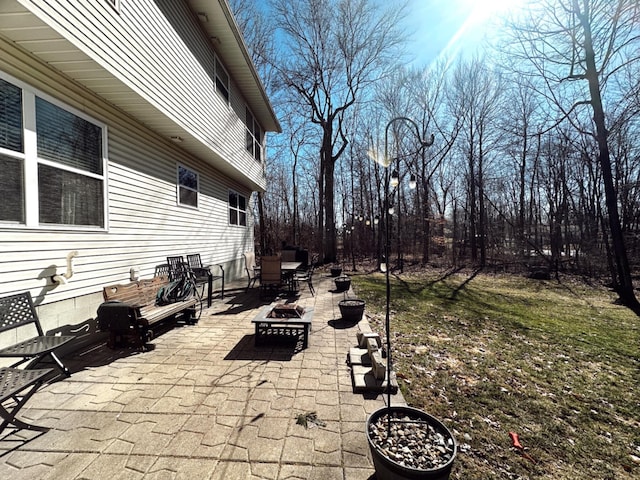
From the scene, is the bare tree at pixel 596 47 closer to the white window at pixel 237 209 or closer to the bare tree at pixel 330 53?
the bare tree at pixel 330 53

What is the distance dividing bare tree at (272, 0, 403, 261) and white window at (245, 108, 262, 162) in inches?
206

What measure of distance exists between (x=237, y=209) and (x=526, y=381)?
9797mm

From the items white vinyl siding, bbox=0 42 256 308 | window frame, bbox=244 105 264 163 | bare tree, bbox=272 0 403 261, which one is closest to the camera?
white vinyl siding, bbox=0 42 256 308

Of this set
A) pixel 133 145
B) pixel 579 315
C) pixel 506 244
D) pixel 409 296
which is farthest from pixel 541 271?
pixel 133 145

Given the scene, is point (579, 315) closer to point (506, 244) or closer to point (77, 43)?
point (77, 43)

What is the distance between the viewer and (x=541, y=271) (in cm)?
1366

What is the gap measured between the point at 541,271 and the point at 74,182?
16.9 m

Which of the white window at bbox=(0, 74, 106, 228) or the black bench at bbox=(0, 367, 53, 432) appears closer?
the black bench at bbox=(0, 367, 53, 432)

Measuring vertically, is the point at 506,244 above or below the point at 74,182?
below

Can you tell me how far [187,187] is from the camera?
23.4 feet

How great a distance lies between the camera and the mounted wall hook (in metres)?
3.56

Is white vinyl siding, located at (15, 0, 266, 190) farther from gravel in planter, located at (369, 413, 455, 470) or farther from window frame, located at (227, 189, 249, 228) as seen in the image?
gravel in planter, located at (369, 413, 455, 470)

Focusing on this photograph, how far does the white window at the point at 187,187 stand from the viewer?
682cm

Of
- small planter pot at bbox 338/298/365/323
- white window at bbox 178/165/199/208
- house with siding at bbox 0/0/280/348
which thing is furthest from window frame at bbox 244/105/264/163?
small planter pot at bbox 338/298/365/323
